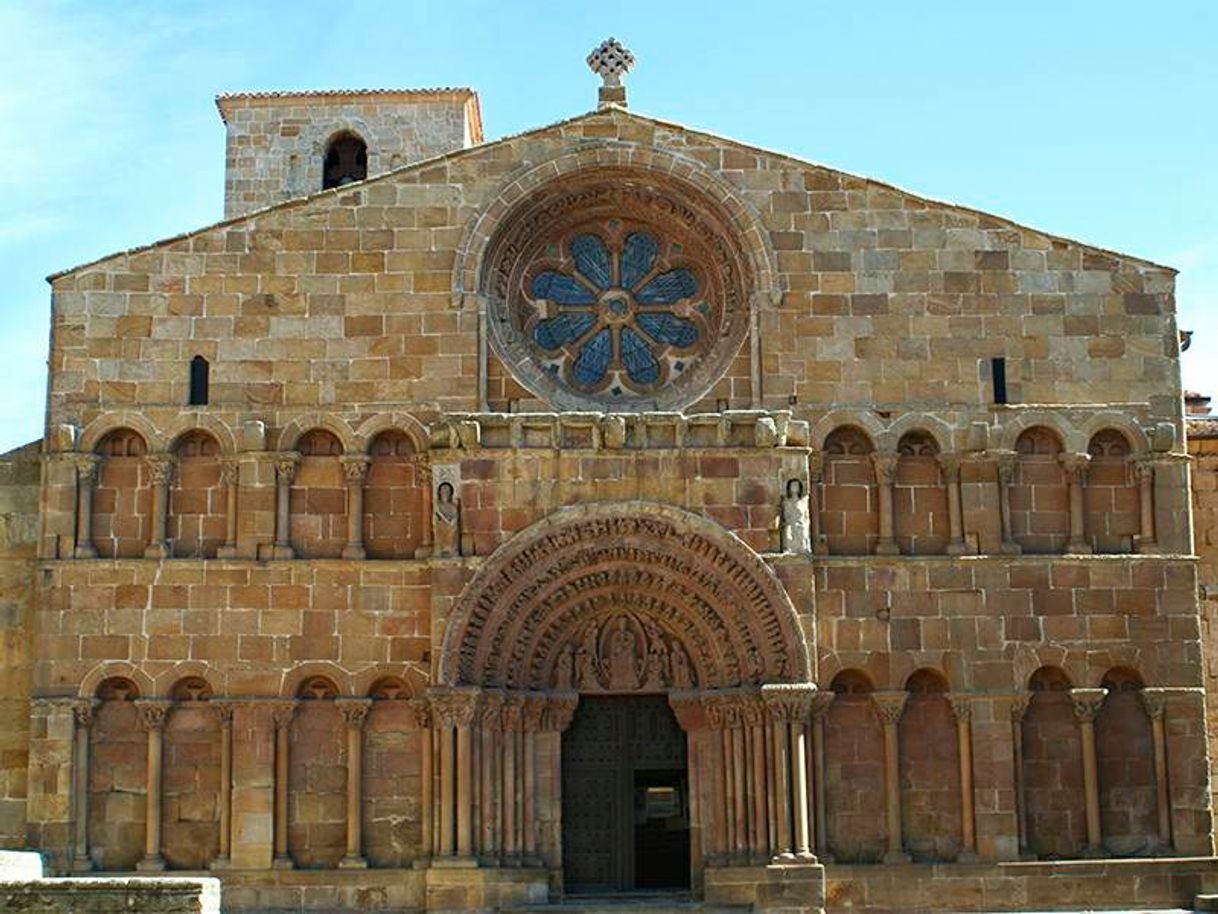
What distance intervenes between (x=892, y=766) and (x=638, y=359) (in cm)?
595

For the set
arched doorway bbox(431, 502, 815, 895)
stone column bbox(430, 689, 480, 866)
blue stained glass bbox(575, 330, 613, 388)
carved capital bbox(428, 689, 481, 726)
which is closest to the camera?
stone column bbox(430, 689, 480, 866)

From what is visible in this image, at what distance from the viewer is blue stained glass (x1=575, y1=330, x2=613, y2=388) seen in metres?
24.3

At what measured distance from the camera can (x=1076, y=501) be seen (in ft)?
77.0

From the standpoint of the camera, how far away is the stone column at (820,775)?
74.1ft

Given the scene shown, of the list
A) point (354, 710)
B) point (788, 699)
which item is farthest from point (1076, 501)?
point (354, 710)

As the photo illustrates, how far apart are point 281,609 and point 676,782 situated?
17.0ft

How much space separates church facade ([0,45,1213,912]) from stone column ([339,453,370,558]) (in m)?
0.06

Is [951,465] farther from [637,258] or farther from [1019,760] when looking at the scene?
[637,258]

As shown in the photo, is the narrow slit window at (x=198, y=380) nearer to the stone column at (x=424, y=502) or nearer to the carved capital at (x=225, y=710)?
the stone column at (x=424, y=502)

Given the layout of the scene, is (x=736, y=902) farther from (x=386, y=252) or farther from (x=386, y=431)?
(x=386, y=252)

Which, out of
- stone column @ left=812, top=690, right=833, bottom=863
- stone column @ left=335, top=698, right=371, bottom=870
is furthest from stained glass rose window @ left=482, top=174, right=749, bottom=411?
stone column @ left=335, top=698, right=371, bottom=870

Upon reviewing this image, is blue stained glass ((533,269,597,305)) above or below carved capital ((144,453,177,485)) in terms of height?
above

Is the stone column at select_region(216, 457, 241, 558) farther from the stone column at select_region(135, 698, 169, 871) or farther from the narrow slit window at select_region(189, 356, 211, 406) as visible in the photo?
the stone column at select_region(135, 698, 169, 871)

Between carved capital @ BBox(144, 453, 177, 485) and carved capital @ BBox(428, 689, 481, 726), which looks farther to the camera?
carved capital @ BBox(144, 453, 177, 485)
